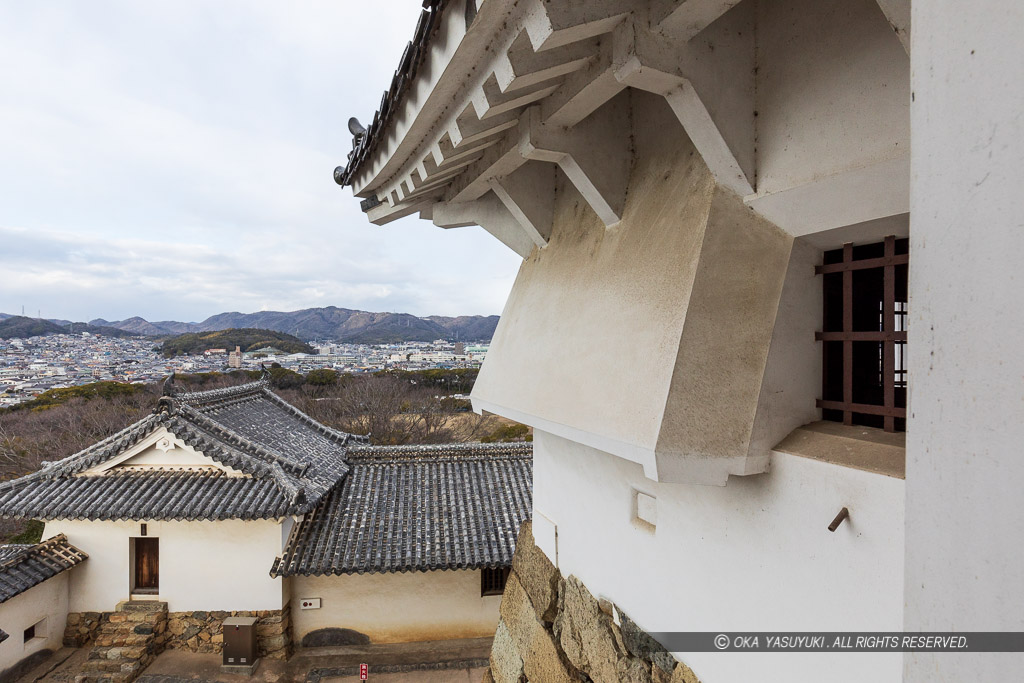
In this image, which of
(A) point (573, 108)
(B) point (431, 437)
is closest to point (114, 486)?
(A) point (573, 108)

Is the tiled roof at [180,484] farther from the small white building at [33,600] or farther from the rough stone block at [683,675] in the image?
the rough stone block at [683,675]

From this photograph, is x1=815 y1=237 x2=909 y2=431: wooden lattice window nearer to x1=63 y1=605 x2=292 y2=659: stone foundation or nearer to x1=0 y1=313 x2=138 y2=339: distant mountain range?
x1=63 y1=605 x2=292 y2=659: stone foundation

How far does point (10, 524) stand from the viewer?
13.2 meters

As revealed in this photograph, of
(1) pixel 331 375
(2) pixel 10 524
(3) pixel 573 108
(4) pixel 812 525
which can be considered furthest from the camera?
(1) pixel 331 375

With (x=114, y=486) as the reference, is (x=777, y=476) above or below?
above

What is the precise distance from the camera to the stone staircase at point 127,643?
8.00 metres

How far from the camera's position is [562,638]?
10.9 ft

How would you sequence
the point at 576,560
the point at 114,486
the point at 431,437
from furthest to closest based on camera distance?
the point at 431,437 → the point at 114,486 → the point at 576,560

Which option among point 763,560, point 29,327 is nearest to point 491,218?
point 763,560

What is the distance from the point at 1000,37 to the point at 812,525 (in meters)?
1.44

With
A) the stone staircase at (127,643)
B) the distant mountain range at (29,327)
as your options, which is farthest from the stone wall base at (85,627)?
the distant mountain range at (29,327)

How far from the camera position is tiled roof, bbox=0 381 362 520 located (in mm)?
8195

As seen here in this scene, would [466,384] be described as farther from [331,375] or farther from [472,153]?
[472,153]

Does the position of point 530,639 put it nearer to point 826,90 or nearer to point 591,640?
point 591,640
